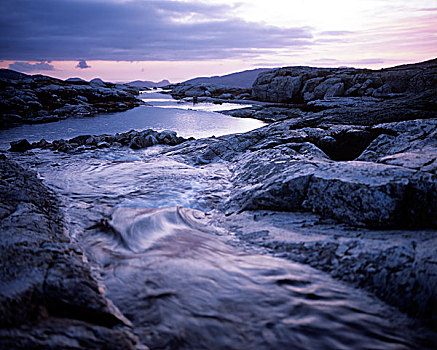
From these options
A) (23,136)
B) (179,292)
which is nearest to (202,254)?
(179,292)

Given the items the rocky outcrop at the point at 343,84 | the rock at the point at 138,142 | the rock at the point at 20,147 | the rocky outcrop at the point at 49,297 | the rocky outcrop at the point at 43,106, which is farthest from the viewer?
the rocky outcrop at the point at 343,84

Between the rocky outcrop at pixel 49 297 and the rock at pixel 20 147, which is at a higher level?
the rock at pixel 20 147

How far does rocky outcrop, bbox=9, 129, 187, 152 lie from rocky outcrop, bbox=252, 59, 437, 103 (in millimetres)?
22060

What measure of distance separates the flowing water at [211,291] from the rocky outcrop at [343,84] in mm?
25485

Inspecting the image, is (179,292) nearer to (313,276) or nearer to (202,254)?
(202,254)

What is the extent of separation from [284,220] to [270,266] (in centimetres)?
127

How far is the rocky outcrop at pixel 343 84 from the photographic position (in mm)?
28203

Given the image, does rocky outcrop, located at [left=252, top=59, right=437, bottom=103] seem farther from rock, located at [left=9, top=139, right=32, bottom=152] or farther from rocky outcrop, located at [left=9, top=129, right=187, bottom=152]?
rock, located at [left=9, top=139, right=32, bottom=152]

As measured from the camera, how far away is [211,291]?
332cm

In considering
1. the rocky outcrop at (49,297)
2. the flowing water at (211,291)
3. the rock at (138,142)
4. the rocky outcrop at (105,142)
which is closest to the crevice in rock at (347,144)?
the flowing water at (211,291)


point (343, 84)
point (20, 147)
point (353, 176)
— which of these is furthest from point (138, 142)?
point (343, 84)

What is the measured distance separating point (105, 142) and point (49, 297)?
1216cm

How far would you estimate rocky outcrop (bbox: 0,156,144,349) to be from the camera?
8.05 feet

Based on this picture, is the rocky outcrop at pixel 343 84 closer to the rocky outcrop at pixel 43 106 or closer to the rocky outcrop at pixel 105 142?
the rocky outcrop at pixel 105 142
